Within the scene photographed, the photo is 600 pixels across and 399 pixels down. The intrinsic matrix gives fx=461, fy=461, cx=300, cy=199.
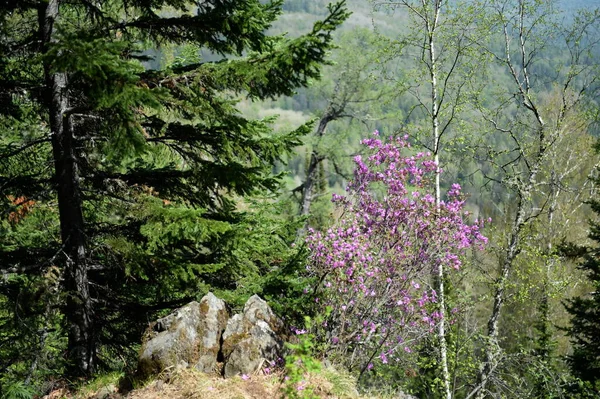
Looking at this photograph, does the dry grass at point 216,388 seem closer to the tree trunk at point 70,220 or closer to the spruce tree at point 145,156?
the tree trunk at point 70,220

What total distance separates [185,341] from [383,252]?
4119 millimetres

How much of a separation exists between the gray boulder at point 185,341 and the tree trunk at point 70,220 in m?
1.01

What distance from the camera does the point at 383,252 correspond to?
8.41 metres

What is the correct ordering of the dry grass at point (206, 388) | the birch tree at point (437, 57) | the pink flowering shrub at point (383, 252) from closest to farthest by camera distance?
the dry grass at point (206, 388), the pink flowering shrub at point (383, 252), the birch tree at point (437, 57)

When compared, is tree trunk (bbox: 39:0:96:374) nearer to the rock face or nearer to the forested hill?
the forested hill

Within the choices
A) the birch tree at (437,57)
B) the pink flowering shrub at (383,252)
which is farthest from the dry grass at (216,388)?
the birch tree at (437,57)

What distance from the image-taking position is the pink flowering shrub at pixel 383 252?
7.44 metres

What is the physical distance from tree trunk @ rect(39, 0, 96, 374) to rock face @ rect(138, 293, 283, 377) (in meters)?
1.01

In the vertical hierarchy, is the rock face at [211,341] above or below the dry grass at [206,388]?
above

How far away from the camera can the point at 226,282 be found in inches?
291

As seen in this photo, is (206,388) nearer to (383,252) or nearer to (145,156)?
(145,156)

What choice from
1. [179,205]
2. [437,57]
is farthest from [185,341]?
[437,57]

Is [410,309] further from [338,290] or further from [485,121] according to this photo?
[485,121]

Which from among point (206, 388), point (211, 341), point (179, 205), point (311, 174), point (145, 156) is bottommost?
point (206, 388)
